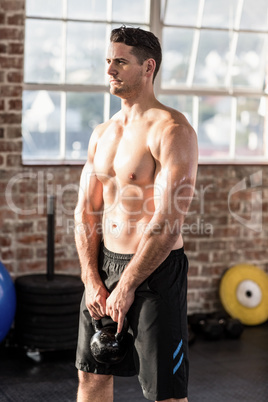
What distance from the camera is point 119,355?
7.98 ft

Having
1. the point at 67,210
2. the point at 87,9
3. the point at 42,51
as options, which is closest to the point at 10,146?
the point at 67,210

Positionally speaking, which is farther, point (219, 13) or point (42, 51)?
point (219, 13)

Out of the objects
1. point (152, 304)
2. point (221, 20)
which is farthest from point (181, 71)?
point (152, 304)

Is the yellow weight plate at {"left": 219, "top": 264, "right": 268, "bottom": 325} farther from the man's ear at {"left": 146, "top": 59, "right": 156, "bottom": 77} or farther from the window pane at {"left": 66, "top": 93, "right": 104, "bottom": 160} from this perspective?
the man's ear at {"left": 146, "top": 59, "right": 156, "bottom": 77}

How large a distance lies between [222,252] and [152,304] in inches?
105

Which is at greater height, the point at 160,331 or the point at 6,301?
the point at 160,331

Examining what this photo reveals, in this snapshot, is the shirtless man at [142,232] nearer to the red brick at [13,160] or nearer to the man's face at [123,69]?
the man's face at [123,69]

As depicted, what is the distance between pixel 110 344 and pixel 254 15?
333cm

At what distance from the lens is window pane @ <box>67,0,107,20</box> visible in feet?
14.6

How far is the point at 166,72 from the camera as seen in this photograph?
4.78 meters

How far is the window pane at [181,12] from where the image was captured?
4.70 m

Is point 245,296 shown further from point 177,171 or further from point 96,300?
point 177,171

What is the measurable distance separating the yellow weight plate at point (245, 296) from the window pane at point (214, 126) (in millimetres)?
935

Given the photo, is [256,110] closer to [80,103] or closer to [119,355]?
[80,103]
